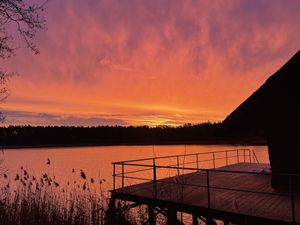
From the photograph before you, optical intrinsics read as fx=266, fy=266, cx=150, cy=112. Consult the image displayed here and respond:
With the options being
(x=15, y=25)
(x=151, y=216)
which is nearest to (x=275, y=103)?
(x=151, y=216)

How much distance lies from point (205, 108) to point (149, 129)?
49384 mm

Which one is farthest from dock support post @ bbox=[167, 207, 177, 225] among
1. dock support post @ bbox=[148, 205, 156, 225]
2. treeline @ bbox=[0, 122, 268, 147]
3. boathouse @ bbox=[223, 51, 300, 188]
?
treeline @ bbox=[0, 122, 268, 147]

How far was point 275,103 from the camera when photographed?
28.7 feet

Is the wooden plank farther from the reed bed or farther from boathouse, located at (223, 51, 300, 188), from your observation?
the reed bed

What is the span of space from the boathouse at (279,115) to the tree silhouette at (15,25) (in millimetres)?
6489

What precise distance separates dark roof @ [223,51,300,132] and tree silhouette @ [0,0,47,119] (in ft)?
21.2

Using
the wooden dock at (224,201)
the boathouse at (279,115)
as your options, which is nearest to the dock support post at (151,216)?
the wooden dock at (224,201)

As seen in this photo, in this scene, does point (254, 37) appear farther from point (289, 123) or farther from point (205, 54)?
point (289, 123)

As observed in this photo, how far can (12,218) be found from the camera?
6438 millimetres

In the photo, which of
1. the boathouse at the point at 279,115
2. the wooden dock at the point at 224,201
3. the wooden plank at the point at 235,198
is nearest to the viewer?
the wooden dock at the point at 224,201

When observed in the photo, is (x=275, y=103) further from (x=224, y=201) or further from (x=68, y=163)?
(x=68, y=163)

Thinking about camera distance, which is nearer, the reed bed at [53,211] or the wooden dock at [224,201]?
the wooden dock at [224,201]

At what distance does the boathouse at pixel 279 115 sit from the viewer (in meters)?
8.05

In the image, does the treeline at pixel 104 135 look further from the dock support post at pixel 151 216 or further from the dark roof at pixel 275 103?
the dock support post at pixel 151 216
